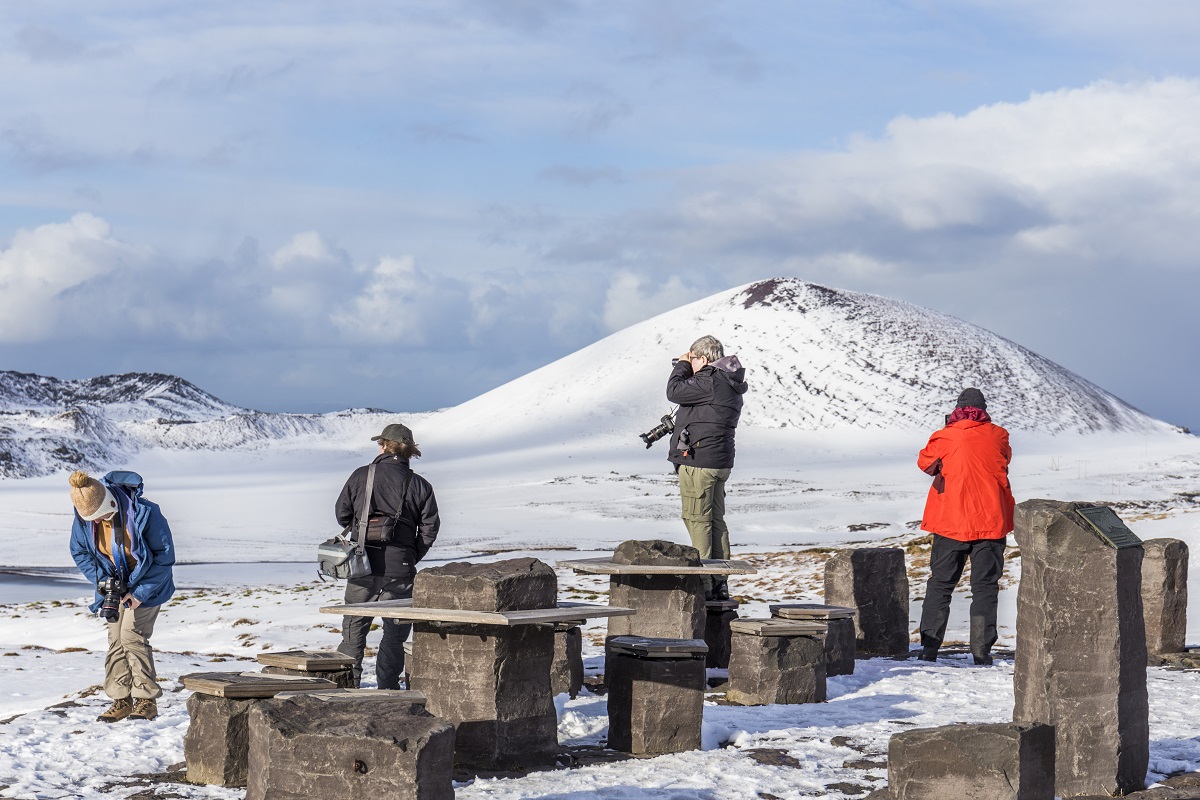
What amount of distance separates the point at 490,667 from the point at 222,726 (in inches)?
56.8

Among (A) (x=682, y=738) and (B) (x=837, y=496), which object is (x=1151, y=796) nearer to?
(A) (x=682, y=738)

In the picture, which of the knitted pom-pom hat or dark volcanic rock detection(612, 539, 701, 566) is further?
dark volcanic rock detection(612, 539, 701, 566)

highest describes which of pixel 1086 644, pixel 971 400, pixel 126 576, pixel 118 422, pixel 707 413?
pixel 118 422

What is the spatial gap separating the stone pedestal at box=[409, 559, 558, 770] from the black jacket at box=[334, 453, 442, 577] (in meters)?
1.30

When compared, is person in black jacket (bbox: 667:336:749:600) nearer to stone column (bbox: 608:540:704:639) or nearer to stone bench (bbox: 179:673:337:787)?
stone column (bbox: 608:540:704:639)

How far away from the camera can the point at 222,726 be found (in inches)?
267

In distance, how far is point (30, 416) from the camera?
2842 inches

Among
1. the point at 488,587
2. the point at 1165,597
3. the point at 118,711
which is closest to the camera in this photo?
the point at 488,587

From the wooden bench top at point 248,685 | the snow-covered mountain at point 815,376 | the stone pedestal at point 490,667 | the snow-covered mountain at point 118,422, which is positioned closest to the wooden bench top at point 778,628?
the stone pedestal at point 490,667

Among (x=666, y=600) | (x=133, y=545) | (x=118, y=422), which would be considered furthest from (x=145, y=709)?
(x=118, y=422)

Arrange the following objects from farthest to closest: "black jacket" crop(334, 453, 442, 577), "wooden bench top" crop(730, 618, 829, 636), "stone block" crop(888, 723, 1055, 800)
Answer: "wooden bench top" crop(730, 618, 829, 636), "black jacket" crop(334, 453, 442, 577), "stone block" crop(888, 723, 1055, 800)

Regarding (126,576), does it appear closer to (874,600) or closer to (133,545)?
(133,545)

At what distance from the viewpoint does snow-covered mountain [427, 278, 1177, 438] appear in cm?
6762

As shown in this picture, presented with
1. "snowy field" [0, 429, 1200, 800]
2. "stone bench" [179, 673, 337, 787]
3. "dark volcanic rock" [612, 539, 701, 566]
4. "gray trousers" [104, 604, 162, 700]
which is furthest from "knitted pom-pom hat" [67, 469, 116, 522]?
"dark volcanic rock" [612, 539, 701, 566]
